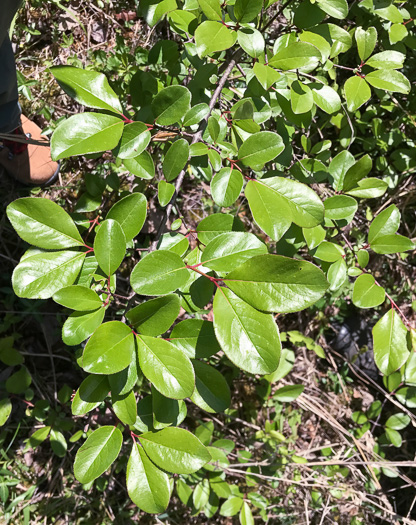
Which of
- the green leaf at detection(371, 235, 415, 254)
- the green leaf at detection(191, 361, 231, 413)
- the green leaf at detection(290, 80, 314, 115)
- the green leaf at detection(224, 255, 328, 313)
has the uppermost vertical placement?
the green leaf at detection(290, 80, 314, 115)

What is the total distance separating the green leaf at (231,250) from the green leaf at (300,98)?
37 centimetres

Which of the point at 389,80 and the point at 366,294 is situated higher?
the point at 389,80

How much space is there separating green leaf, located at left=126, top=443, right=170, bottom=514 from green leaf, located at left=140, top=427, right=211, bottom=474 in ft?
0.07

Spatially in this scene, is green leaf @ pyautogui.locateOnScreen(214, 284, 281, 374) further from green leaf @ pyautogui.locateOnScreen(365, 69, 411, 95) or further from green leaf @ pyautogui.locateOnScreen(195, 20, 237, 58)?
green leaf @ pyautogui.locateOnScreen(365, 69, 411, 95)

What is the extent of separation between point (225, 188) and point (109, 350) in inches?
15.9

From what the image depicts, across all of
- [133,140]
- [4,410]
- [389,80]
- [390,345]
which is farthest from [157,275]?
[4,410]

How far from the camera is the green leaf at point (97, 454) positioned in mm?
809

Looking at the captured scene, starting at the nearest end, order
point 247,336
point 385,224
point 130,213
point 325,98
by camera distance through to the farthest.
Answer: point 247,336 < point 130,213 < point 325,98 < point 385,224

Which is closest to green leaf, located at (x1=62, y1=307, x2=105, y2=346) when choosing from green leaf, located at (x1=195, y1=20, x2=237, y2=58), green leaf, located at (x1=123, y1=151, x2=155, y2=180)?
green leaf, located at (x1=123, y1=151, x2=155, y2=180)

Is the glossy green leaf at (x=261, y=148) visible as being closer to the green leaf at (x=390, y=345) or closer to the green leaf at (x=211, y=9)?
the green leaf at (x=211, y=9)

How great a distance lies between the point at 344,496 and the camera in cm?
216

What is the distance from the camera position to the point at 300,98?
968 mm

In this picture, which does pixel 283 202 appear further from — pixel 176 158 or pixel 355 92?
pixel 355 92

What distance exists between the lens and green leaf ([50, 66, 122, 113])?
79 centimetres
